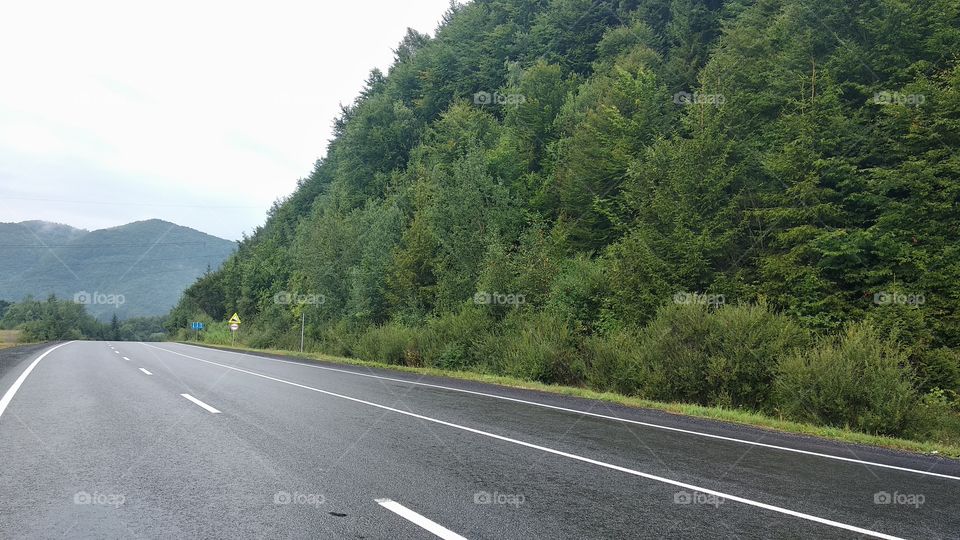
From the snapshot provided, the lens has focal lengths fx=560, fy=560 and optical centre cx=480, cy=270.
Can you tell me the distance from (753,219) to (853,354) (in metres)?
11.9

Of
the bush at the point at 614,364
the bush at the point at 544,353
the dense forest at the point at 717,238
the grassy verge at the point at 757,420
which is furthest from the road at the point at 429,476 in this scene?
the bush at the point at 544,353

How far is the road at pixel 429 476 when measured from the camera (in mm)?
4797

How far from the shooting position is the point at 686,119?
80.9 feet

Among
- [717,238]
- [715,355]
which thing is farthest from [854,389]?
[717,238]

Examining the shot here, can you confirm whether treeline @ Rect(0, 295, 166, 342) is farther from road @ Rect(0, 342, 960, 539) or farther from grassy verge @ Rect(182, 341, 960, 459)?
road @ Rect(0, 342, 960, 539)

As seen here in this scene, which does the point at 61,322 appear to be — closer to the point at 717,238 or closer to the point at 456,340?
the point at 456,340

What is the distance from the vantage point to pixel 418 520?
4.77 metres

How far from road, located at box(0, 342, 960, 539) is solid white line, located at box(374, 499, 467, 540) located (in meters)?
0.03

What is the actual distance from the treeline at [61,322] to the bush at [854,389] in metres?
98.2

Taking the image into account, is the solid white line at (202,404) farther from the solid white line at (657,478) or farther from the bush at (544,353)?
the bush at (544,353)

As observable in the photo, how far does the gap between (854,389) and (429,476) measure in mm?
10092

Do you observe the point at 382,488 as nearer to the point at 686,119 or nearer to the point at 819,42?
the point at 686,119

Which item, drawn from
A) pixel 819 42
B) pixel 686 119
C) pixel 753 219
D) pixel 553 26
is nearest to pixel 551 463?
pixel 753 219

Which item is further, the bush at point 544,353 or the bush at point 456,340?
the bush at point 456,340
